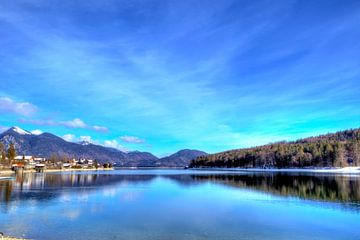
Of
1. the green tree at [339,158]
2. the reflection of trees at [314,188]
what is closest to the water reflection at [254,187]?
the reflection of trees at [314,188]

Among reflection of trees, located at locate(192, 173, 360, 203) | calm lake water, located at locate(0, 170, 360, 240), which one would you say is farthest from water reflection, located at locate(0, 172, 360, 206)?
calm lake water, located at locate(0, 170, 360, 240)

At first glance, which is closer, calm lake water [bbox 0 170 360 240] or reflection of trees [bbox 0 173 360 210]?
calm lake water [bbox 0 170 360 240]

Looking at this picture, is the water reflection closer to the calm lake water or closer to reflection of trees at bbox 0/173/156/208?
reflection of trees at bbox 0/173/156/208

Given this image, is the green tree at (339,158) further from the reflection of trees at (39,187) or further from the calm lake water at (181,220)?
the calm lake water at (181,220)

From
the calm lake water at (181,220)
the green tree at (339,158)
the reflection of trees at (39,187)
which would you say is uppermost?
the green tree at (339,158)

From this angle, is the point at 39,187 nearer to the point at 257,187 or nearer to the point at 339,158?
the point at 257,187

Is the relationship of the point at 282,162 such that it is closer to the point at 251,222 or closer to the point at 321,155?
the point at 321,155

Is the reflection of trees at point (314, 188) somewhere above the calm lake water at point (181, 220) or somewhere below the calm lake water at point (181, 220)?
above

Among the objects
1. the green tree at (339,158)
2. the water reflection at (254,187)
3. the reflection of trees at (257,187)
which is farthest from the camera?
the green tree at (339,158)

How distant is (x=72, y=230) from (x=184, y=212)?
1240cm

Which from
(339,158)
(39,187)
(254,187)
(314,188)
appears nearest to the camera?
(314,188)

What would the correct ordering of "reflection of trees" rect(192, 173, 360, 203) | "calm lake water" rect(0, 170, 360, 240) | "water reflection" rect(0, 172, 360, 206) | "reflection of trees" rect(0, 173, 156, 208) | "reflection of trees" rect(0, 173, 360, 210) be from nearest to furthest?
"calm lake water" rect(0, 170, 360, 240) → "reflection of trees" rect(0, 173, 156, 208) → "water reflection" rect(0, 172, 360, 206) → "reflection of trees" rect(0, 173, 360, 210) → "reflection of trees" rect(192, 173, 360, 203)

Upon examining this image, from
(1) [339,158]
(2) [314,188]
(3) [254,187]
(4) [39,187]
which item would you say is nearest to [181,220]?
(2) [314,188]

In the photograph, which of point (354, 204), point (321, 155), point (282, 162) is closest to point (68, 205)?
point (354, 204)
